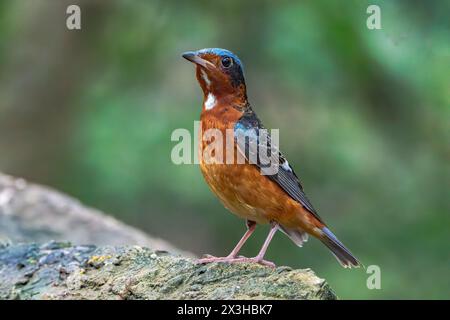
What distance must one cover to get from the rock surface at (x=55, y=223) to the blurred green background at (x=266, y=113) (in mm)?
2311

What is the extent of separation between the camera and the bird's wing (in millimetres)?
5332

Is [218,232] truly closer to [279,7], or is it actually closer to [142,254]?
[279,7]

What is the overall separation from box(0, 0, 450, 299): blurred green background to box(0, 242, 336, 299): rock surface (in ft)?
11.7

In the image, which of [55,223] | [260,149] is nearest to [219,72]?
[260,149]

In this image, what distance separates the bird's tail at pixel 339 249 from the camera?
5574 millimetres

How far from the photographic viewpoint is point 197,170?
9547 millimetres

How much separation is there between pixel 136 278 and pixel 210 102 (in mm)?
1372

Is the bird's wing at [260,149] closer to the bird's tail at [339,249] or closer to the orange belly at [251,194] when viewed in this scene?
the orange belly at [251,194]

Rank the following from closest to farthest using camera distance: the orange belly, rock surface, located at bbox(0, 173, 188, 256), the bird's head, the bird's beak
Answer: the orange belly < the bird's beak < the bird's head < rock surface, located at bbox(0, 173, 188, 256)

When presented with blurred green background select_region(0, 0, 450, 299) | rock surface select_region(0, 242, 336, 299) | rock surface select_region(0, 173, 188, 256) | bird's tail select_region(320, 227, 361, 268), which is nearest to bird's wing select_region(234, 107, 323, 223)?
bird's tail select_region(320, 227, 361, 268)

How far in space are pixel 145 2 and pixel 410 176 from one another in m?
3.76

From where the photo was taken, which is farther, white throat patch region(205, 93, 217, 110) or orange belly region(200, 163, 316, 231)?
white throat patch region(205, 93, 217, 110)

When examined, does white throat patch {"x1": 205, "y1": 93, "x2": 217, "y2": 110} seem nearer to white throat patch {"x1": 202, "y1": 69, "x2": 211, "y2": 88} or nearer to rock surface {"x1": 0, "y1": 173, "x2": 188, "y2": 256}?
white throat patch {"x1": 202, "y1": 69, "x2": 211, "y2": 88}

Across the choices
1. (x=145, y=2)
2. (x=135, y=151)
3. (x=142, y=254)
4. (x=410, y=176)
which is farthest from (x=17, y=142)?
(x=142, y=254)
